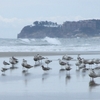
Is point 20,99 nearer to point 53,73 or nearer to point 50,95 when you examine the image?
point 50,95

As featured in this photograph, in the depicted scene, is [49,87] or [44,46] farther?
[44,46]

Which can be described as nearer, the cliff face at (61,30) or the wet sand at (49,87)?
the wet sand at (49,87)

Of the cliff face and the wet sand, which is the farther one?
the cliff face

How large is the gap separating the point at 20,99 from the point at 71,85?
10.0 ft

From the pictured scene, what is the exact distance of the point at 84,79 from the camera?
15719 millimetres

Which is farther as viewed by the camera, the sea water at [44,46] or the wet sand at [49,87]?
the sea water at [44,46]

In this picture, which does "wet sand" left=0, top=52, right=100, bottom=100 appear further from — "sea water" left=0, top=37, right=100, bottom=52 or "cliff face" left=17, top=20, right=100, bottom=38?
"cliff face" left=17, top=20, right=100, bottom=38

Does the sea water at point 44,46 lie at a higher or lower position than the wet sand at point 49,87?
higher

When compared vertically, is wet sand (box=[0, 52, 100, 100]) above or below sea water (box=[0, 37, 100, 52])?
below

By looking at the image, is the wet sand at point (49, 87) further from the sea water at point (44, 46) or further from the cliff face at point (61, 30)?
the cliff face at point (61, 30)

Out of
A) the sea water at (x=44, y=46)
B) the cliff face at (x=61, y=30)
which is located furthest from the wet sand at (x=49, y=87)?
the cliff face at (x=61, y=30)

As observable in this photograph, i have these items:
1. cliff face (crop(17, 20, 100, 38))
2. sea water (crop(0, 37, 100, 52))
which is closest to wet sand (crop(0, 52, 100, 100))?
sea water (crop(0, 37, 100, 52))

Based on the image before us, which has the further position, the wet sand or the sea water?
the sea water

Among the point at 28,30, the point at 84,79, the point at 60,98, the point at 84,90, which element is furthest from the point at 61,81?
the point at 28,30
